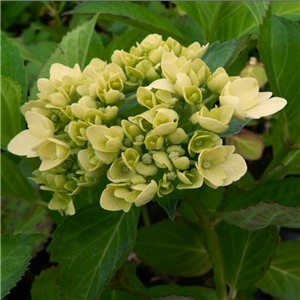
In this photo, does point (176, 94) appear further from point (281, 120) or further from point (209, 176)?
point (281, 120)

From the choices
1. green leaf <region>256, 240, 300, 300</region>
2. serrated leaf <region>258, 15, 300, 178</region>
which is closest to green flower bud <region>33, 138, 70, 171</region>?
serrated leaf <region>258, 15, 300, 178</region>

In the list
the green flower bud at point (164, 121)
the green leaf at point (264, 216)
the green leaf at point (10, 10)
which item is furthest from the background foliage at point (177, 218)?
the green leaf at point (10, 10)

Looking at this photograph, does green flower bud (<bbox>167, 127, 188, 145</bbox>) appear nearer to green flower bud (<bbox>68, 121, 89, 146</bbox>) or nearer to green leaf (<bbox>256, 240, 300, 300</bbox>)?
green flower bud (<bbox>68, 121, 89, 146</bbox>)

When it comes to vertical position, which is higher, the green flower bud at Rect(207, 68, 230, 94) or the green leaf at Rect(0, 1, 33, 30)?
the green flower bud at Rect(207, 68, 230, 94)

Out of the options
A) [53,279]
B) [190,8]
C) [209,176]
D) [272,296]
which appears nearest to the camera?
[209,176]

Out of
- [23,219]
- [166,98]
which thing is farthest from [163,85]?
[23,219]

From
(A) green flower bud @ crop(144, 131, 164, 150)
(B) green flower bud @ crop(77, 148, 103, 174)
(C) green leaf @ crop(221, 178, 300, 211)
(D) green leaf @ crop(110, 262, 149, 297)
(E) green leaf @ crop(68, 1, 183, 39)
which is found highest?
(A) green flower bud @ crop(144, 131, 164, 150)

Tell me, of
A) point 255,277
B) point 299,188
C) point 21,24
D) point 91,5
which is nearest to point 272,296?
point 255,277
